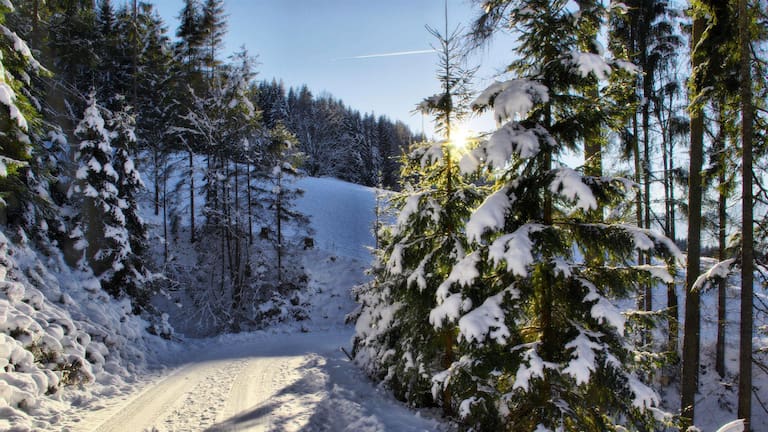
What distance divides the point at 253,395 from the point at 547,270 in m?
7.95

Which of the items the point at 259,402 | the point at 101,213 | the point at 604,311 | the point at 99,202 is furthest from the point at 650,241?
the point at 101,213

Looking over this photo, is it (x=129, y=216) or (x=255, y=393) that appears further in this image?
(x=129, y=216)

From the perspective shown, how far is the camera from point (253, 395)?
9.98 m

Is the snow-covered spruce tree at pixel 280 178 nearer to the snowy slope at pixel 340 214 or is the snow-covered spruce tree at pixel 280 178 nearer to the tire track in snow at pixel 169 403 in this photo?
the snowy slope at pixel 340 214

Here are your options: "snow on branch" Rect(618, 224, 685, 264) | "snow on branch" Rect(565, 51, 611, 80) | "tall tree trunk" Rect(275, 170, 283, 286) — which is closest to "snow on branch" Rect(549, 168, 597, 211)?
"snow on branch" Rect(618, 224, 685, 264)

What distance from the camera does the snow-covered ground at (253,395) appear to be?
8047 millimetres

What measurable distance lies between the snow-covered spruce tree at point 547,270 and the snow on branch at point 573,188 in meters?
0.01

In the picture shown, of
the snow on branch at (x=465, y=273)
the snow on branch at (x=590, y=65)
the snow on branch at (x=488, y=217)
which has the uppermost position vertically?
the snow on branch at (x=590, y=65)

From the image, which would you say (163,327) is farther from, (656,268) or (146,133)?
(656,268)

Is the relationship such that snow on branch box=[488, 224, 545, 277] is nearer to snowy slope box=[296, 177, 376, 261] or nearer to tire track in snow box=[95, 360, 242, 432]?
tire track in snow box=[95, 360, 242, 432]

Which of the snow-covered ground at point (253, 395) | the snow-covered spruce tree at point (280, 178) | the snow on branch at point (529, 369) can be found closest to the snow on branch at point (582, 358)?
the snow on branch at point (529, 369)

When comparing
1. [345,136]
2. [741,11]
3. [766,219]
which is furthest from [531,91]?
[345,136]

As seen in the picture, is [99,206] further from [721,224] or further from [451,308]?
[721,224]

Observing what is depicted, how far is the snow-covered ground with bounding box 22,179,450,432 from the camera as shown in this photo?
805 centimetres
